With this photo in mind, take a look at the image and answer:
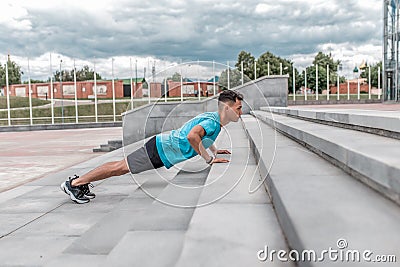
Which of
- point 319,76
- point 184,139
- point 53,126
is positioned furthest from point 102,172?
point 319,76

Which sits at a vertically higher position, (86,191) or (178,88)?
(178,88)

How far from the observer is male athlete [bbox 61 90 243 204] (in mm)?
3801

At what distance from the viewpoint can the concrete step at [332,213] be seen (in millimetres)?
1634

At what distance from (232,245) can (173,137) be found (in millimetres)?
2087

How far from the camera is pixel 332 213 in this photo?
1.98 m

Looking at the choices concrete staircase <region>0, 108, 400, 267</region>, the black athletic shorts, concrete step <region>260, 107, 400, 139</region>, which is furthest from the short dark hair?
concrete step <region>260, 107, 400, 139</region>

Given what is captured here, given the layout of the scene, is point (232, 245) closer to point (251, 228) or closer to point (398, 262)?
point (251, 228)

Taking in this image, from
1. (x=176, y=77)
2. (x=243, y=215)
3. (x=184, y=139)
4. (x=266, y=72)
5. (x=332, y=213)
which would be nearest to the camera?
(x=332, y=213)

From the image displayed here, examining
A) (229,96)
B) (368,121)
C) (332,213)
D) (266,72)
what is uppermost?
(266,72)

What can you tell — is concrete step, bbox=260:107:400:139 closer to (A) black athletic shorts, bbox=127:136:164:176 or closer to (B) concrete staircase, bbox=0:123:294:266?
(B) concrete staircase, bbox=0:123:294:266

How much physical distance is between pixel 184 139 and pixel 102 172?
107 centimetres

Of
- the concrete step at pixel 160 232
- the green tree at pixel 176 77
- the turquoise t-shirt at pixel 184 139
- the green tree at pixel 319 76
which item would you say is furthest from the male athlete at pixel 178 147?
the green tree at pixel 319 76

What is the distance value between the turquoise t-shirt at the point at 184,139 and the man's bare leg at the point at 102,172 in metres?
0.53

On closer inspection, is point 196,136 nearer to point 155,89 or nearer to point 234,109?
point 234,109
